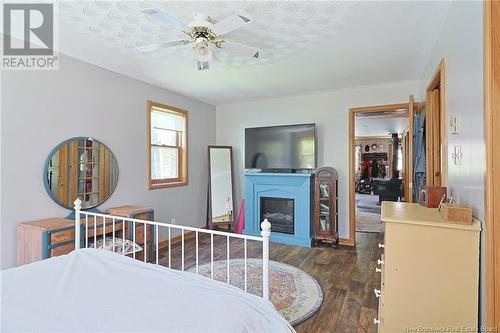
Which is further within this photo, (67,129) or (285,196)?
(285,196)

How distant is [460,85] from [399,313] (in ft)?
4.67

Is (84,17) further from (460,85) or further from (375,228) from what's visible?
(375,228)

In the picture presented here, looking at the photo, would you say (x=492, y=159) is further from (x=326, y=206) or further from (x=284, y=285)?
(x=326, y=206)

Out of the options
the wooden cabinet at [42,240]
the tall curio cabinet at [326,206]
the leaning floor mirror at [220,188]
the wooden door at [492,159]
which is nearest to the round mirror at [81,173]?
the wooden cabinet at [42,240]

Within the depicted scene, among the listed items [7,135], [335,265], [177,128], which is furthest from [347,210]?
[7,135]

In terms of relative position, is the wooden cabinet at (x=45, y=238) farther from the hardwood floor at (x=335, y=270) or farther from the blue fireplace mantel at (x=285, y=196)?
the blue fireplace mantel at (x=285, y=196)

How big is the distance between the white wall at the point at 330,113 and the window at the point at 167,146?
115 centimetres

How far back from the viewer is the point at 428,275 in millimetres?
1409

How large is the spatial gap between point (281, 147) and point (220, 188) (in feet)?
4.43

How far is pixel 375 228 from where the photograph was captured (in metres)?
5.14

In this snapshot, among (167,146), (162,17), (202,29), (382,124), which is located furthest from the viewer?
(382,124)

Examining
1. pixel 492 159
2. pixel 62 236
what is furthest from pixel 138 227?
pixel 492 159

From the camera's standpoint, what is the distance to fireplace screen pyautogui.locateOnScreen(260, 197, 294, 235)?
4.31 metres

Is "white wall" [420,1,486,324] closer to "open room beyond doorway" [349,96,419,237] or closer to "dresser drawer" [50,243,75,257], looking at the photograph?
"open room beyond doorway" [349,96,419,237]
